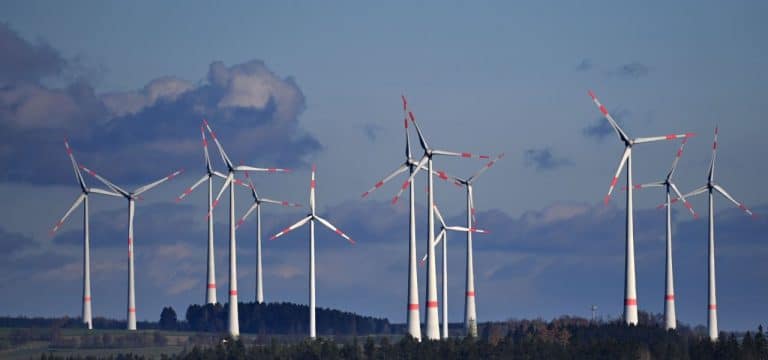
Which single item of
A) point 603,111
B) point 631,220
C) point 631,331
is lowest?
point 631,331

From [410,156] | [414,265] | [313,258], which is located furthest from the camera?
[313,258]

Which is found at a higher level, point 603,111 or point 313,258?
point 603,111

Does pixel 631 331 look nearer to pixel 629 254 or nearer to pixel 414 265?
pixel 629 254

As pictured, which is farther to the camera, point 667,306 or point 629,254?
point 667,306

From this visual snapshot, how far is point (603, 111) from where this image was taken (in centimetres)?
16362

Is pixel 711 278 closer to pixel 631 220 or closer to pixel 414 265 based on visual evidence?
pixel 631 220

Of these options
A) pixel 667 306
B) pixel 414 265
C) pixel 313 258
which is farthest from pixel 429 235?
pixel 667 306

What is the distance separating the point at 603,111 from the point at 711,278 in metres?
44.5

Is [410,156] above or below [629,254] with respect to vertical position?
above

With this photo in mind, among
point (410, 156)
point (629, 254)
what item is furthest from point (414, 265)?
point (629, 254)

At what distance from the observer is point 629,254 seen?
166 metres

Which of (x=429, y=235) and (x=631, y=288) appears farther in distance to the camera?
Answer: (x=631, y=288)

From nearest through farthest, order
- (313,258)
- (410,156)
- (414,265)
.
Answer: (414,265)
(410,156)
(313,258)

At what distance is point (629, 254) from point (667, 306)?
3291 cm
